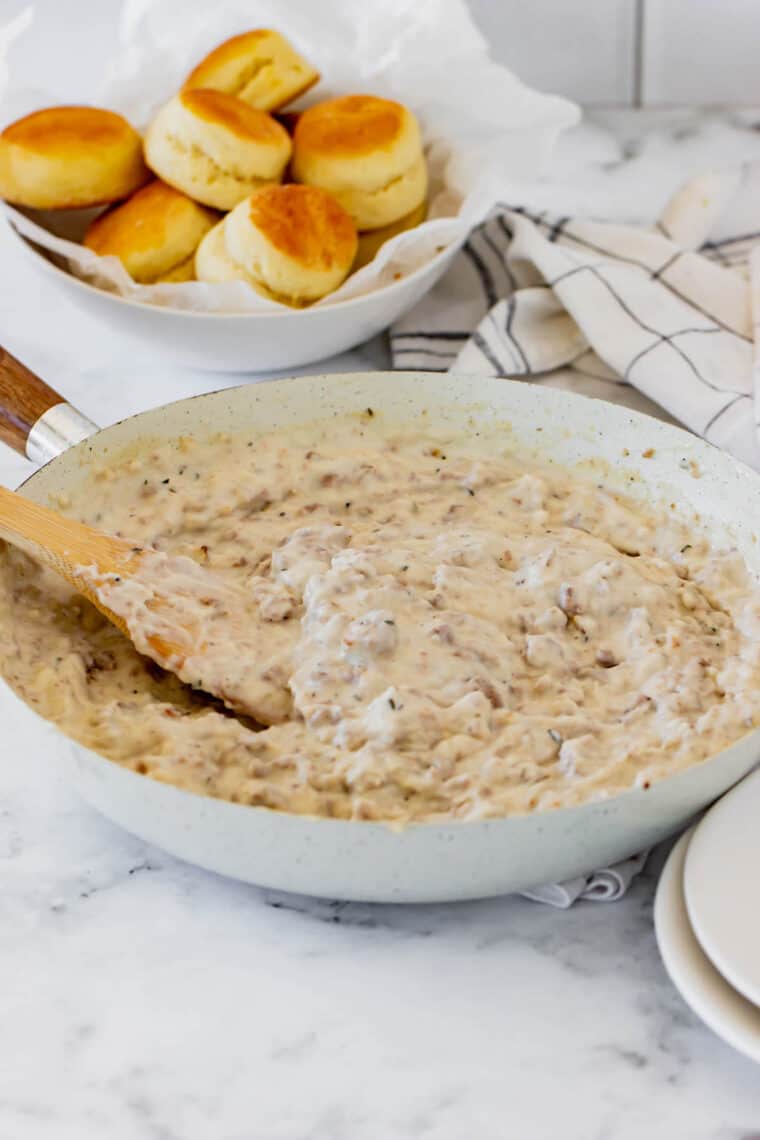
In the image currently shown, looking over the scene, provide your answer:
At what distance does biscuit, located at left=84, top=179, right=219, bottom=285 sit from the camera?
1359mm

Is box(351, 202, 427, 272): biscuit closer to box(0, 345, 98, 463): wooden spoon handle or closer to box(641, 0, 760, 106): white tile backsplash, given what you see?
box(0, 345, 98, 463): wooden spoon handle

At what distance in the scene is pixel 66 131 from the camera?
140 centimetres

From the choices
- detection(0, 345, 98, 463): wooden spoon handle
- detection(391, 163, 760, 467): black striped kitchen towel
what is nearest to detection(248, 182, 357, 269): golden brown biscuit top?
detection(391, 163, 760, 467): black striped kitchen towel

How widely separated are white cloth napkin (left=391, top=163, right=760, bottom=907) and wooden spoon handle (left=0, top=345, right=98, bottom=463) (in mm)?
410

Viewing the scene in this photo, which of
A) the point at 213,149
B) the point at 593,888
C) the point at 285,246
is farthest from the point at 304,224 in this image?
the point at 593,888

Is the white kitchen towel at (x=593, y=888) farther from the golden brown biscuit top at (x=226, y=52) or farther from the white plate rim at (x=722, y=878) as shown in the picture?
the golden brown biscuit top at (x=226, y=52)

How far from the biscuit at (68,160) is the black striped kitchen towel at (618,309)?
324 mm

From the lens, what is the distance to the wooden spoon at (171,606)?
0.93m

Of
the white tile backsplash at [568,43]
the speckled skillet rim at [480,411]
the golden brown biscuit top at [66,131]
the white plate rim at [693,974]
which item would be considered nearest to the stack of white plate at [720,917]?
the white plate rim at [693,974]

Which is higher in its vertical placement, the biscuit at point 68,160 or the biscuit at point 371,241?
the biscuit at point 68,160

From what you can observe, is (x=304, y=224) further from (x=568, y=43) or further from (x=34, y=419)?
(x=568, y=43)

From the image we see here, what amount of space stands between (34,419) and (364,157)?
447mm

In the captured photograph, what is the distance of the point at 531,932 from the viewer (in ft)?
2.85

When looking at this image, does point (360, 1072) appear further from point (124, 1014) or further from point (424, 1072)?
point (124, 1014)
